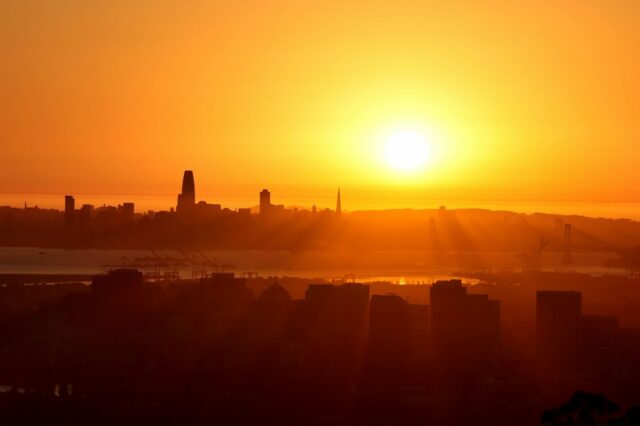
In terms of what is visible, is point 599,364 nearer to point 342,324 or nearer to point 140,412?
point 342,324

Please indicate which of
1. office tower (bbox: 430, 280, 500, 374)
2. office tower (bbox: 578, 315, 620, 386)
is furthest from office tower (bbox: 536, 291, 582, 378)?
office tower (bbox: 430, 280, 500, 374)

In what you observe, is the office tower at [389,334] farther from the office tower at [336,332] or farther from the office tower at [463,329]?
the office tower at [463,329]

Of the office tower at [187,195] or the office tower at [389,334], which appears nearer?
the office tower at [389,334]

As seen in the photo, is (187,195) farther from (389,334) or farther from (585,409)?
(585,409)

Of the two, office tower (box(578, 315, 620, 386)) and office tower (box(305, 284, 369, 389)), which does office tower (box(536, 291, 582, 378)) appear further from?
office tower (box(305, 284, 369, 389))

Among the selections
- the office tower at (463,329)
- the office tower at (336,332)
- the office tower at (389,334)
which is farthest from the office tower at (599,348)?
the office tower at (336,332)

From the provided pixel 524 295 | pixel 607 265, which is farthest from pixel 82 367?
pixel 607 265
